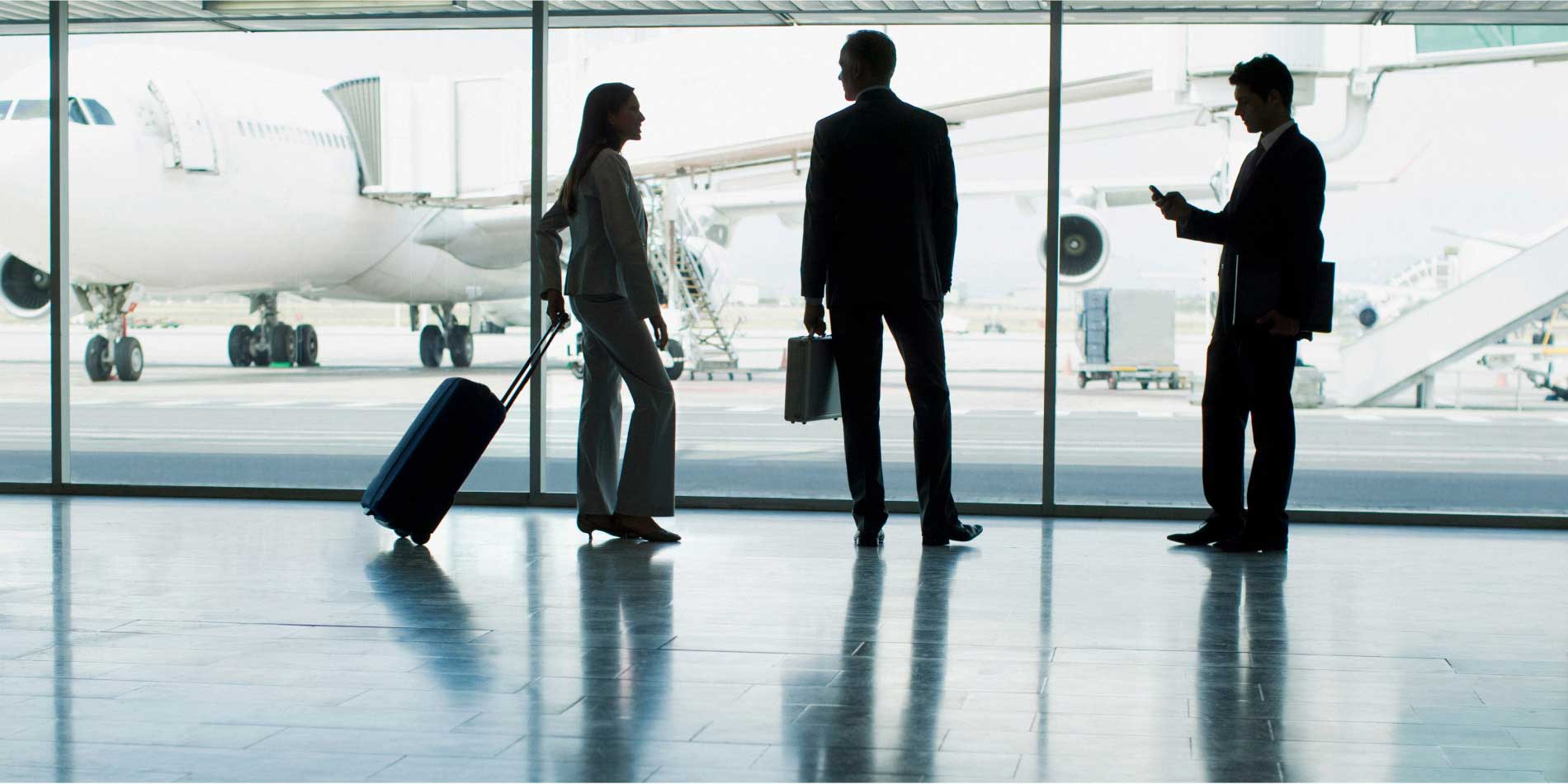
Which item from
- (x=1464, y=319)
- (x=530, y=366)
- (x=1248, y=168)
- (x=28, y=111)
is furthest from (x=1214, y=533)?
(x=28, y=111)

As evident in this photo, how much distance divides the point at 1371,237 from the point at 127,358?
9.78 meters

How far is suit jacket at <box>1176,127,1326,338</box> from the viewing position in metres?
4.05

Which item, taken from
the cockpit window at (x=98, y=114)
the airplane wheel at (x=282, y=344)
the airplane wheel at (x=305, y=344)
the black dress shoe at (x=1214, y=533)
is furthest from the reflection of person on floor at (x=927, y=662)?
the airplane wheel at (x=305, y=344)

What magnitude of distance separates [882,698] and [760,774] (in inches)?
18.7

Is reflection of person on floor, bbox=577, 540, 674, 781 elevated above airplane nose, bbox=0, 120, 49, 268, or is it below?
below

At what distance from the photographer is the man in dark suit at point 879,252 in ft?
13.5

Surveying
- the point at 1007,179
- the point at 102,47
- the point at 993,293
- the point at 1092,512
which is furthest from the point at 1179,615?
the point at 1007,179

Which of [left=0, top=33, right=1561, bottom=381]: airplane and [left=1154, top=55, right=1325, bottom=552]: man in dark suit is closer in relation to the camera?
[left=1154, top=55, right=1325, bottom=552]: man in dark suit

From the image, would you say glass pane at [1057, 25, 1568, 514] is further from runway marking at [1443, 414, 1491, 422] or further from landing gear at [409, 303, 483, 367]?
landing gear at [409, 303, 483, 367]

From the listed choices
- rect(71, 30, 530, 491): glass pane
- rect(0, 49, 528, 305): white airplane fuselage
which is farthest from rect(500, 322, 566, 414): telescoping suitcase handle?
rect(0, 49, 528, 305): white airplane fuselage

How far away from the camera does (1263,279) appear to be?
4.09 m

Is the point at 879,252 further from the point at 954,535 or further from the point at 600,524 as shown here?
the point at 600,524

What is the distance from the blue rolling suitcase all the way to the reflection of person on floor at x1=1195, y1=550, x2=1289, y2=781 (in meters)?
1.92

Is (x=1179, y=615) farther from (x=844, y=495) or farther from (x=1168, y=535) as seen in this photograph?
(x=844, y=495)
